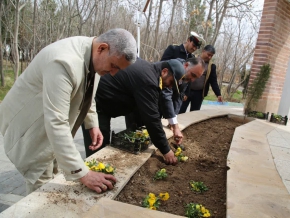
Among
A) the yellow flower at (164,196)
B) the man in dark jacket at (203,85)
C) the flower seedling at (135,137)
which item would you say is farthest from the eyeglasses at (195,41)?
the yellow flower at (164,196)

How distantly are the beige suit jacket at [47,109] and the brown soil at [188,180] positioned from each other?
629 millimetres

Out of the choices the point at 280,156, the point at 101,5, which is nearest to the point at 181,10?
the point at 101,5

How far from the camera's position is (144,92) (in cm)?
215

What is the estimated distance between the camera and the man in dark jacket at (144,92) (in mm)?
2168

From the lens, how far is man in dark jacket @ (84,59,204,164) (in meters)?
2.17

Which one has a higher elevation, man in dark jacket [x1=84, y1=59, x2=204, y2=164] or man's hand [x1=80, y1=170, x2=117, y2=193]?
man in dark jacket [x1=84, y1=59, x2=204, y2=164]

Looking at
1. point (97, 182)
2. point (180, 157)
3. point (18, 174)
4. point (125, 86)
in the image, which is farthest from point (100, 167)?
point (18, 174)

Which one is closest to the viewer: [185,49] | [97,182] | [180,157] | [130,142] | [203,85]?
[97,182]

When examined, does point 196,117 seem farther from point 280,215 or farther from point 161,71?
point 280,215

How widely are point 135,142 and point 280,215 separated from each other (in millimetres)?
1395

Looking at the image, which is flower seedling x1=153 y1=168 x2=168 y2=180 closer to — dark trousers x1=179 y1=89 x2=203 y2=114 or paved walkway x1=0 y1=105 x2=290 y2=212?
Result: paved walkway x1=0 y1=105 x2=290 y2=212

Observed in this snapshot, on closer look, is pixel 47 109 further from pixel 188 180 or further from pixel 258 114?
pixel 258 114

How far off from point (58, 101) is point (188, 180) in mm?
1521

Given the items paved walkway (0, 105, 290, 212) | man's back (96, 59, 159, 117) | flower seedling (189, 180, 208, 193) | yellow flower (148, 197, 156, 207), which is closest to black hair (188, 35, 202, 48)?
paved walkway (0, 105, 290, 212)
